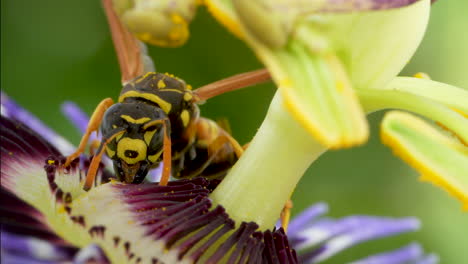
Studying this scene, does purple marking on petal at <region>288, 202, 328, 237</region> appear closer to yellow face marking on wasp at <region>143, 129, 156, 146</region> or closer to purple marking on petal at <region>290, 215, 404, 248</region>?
purple marking on petal at <region>290, 215, 404, 248</region>

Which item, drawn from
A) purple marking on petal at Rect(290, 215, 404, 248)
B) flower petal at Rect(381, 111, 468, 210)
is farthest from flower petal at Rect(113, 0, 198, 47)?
purple marking on petal at Rect(290, 215, 404, 248)

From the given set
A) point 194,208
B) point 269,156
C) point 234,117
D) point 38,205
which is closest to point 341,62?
point 269,156

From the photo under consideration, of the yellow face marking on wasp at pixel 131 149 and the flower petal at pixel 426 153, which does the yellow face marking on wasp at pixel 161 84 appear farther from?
the flower petal at pixel 426 153

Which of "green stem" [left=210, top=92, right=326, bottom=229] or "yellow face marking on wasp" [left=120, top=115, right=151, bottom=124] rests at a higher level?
"yellow face marking on wasp" [left=120, top=115, right=151, bottom=124]

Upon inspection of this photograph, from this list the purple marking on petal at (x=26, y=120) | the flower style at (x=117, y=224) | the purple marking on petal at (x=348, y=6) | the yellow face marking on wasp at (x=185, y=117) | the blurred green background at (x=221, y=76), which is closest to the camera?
the purple marking on petal at (x=348, y=6)

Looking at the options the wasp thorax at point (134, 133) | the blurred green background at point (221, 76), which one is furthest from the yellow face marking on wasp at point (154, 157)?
the blurred green background at point (221, 76)

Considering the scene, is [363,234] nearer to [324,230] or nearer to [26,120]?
[324,230]

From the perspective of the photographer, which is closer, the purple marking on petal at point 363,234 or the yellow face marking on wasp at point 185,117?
the yellow face marking on wasp at point 185,117
